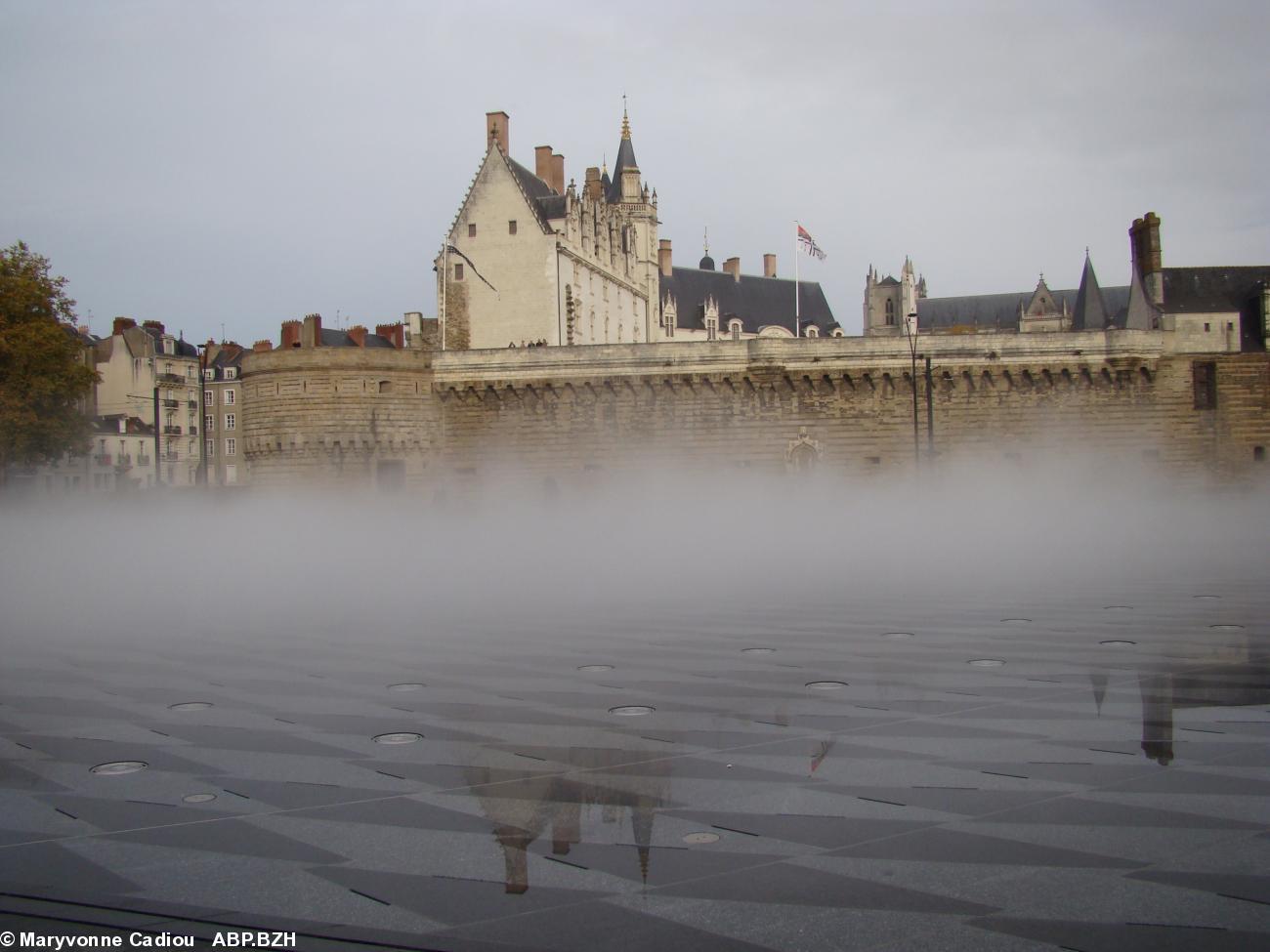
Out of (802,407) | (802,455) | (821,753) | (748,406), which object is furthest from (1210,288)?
(821,753)

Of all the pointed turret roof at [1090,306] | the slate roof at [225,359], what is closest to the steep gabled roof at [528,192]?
the slate roof at [225,359]

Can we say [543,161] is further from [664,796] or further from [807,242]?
[664,796]

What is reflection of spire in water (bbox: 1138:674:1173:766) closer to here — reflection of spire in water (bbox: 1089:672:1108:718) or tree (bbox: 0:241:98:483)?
reflection of spire in water (bbox: 1089:672:1108:718)

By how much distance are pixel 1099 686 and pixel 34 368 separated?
39420mm

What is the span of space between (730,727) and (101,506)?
124 ft

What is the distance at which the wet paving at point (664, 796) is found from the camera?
5297 mm

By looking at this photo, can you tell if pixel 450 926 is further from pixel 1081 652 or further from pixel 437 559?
pixel 437 559

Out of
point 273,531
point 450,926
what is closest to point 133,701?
point 450,926

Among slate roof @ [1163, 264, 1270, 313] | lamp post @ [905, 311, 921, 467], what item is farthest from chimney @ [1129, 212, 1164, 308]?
lamp post @ [905, 311, 921, 467]

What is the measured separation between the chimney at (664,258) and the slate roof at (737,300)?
472mm

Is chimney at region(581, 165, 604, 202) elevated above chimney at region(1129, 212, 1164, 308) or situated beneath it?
elevated above

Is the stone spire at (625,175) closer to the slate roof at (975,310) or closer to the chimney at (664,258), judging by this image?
the chimney at (664,258)

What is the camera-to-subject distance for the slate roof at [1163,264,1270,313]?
50.4 metres

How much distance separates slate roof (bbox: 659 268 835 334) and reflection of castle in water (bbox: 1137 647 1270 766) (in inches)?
3010
